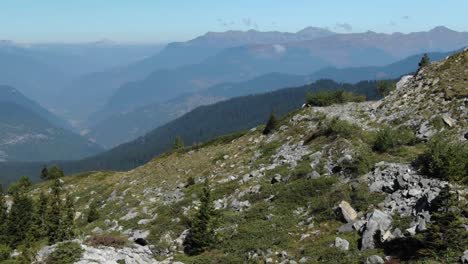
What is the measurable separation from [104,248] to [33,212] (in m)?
31.5

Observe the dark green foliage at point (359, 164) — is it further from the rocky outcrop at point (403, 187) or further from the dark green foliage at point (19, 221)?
the dark green foliage at point (19, 221)

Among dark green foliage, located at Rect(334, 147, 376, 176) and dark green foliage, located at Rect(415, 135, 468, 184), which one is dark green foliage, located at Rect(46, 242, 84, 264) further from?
dark green foliage, located at Rect(415, 135, 468, 184)

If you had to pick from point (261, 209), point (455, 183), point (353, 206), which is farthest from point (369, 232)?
point (261, 209)

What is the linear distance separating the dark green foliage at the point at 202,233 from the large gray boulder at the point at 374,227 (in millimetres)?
9112

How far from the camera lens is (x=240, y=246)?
851 inches

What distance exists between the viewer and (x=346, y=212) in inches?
853

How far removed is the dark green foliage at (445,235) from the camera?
1506cm

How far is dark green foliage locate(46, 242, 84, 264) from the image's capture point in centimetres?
1773

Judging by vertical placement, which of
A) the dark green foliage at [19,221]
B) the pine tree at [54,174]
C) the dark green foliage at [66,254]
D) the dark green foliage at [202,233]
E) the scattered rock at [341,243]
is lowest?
the pine tree at [54,174]

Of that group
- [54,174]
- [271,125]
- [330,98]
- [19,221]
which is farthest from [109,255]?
[54,174]

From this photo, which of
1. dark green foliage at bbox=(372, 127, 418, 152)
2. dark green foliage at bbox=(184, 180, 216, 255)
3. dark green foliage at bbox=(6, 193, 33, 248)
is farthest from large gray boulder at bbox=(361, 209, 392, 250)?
dark green foliage at bbox=(6, 193, 33, 248)

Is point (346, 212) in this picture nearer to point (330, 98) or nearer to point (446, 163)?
point (446, 163)

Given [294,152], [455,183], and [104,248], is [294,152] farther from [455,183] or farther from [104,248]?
[104,248]

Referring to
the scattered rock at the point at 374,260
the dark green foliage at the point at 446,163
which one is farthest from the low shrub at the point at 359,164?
the scattered rock at the point at 374,260
